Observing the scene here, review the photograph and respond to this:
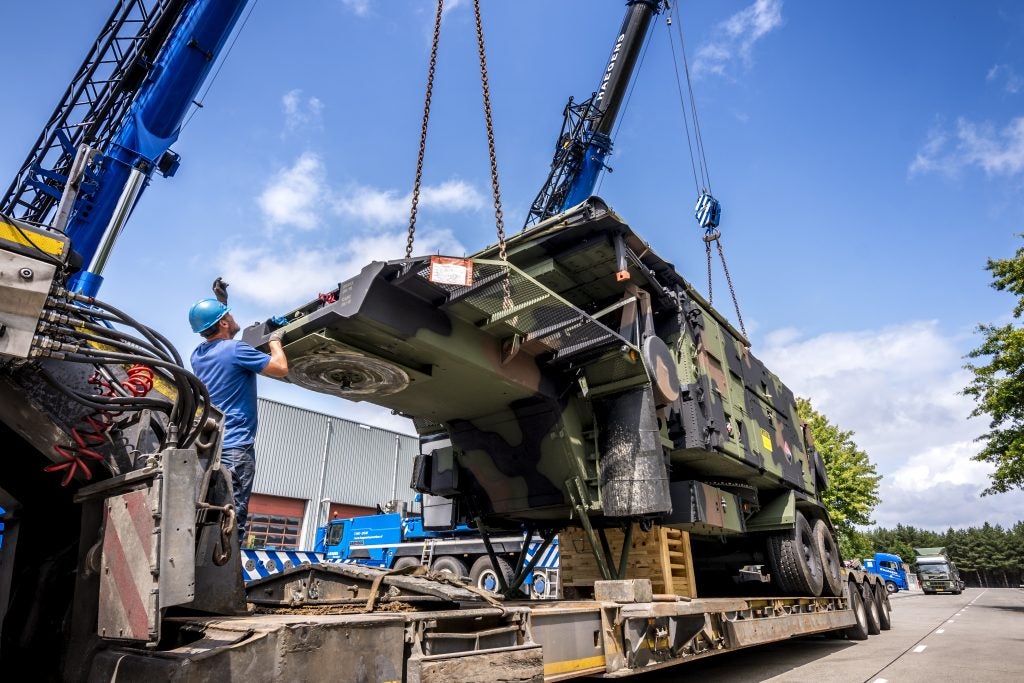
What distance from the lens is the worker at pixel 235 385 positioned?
3299 millimetres

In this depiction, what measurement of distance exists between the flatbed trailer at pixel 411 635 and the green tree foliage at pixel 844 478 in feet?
78.3

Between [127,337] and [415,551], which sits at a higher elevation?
[415,551]

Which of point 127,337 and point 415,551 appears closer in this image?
point 127,337

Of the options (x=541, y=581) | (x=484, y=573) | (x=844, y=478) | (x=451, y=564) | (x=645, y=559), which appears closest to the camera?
(x=645, y=559)

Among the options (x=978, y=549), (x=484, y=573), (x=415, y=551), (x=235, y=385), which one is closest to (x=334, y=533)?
(x=415, y=551)

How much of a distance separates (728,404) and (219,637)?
5.87 metres

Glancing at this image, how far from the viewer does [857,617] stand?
409 inches

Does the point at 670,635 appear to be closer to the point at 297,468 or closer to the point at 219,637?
the point at 219,637

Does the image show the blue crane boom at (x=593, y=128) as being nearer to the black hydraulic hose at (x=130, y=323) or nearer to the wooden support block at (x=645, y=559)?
the wooden support block at (x=645, y=559)

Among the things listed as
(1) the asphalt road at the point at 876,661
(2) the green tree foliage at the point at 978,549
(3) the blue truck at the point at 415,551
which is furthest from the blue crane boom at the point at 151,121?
(2) the green tree foliage at the point at 978,549

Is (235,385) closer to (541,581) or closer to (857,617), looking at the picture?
(857,617)

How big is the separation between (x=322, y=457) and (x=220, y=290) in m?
25.2

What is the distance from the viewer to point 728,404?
7.15 m

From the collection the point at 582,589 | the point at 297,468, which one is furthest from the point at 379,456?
the point at 582,589
